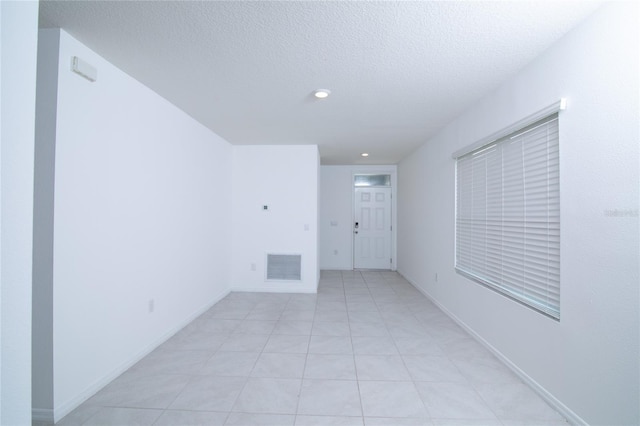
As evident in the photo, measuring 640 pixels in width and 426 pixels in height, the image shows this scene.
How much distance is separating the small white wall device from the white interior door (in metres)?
5.35

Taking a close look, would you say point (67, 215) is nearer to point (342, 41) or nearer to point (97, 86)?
point (97, 86)

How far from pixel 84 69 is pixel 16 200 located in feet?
4.95

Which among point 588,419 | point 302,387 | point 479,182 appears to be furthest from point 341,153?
point 588,419

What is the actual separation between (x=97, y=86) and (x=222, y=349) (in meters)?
2.39

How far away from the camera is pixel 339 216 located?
22.1ft

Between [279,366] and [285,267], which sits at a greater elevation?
[285,267]

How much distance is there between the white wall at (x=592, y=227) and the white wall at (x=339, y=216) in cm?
436

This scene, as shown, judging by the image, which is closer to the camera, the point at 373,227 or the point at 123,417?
the point at 123,417

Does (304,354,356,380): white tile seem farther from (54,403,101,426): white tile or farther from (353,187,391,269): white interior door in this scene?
(353,187,391,269): white interior door

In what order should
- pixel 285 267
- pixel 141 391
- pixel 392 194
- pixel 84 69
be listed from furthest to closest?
pixel 392 194
pixel 285 267
pixel 141 391
pixel 84 69

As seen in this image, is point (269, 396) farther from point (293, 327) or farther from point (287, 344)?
point (293, 327)

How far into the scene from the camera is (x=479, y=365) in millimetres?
2426

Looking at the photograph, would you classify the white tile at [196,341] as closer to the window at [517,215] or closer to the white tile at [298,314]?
the white tile at [298,314]

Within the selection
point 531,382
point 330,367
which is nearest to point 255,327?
point 330,367
